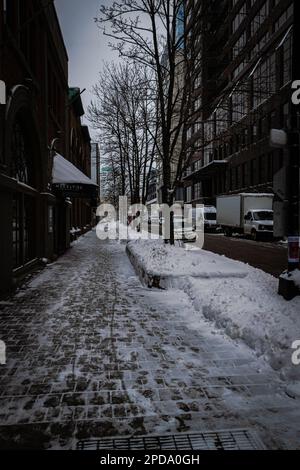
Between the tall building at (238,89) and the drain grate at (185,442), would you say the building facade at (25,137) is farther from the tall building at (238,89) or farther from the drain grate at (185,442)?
the drain grate at (185,442)

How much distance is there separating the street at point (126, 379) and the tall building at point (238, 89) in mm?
4945

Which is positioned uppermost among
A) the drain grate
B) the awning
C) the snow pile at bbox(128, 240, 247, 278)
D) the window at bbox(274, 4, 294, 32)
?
the window at bbox(274, 4, 294, 32)

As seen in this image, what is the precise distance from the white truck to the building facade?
15.6 meters

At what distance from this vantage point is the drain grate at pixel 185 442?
293 cm

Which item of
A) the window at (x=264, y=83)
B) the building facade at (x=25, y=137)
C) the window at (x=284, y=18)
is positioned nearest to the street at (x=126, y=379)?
the building facade at (x=25, y=137)

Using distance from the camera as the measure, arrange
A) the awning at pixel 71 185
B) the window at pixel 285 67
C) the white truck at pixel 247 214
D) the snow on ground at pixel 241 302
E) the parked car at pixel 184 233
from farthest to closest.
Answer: the window at pixel 285 67 < the white truck at pixel 247 214 < the parked car at pixel 184 233 < the awning at pixel 71 185 < the snow on ground at pixel 241 302

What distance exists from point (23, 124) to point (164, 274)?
641 centimetres

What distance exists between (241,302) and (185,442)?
357cm

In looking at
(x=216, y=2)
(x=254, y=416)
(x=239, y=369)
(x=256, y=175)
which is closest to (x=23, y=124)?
(x=216, y=2)

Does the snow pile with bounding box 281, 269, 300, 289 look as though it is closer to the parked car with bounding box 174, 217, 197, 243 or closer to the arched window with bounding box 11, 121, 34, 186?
the arched window with bounding box 11, 121, 34, 186

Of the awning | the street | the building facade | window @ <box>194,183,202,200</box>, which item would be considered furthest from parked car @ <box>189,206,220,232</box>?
the street

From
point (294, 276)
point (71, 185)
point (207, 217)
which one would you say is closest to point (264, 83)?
point (71, 185)

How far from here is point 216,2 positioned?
41.6 ft

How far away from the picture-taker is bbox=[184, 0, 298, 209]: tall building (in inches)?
501
